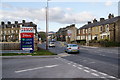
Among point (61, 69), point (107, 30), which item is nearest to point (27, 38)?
point (61, 69)

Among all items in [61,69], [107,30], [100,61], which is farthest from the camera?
[107,30]

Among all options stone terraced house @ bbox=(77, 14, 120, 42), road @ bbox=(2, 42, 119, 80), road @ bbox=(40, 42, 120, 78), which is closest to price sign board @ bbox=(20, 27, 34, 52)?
road @ bbox=(40, 42, 120, 78)

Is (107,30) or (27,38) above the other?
(107,30)

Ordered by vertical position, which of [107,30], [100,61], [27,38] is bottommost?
[100,61]

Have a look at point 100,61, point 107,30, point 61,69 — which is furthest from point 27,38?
point 107,30

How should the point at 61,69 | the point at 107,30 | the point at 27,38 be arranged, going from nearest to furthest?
the point at 61,69 < the point at 27,38 < the point at 107,30

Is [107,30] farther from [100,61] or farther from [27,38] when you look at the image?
[100,61]

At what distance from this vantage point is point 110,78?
8766mm

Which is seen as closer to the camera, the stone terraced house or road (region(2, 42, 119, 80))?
road (region(2, 42, 119, 80))

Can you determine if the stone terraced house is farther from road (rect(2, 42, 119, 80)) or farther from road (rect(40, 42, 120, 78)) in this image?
road (rect(2, 42, 119, 80))

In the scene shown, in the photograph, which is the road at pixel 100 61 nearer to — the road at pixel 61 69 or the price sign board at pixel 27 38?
the road at pixel 61 69

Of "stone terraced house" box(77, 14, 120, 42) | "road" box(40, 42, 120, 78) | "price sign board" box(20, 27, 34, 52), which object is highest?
"stone terraced house" box(77, 14, 120, 42)

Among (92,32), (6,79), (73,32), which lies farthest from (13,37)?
(6,79)

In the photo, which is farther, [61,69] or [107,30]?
[107,30]
